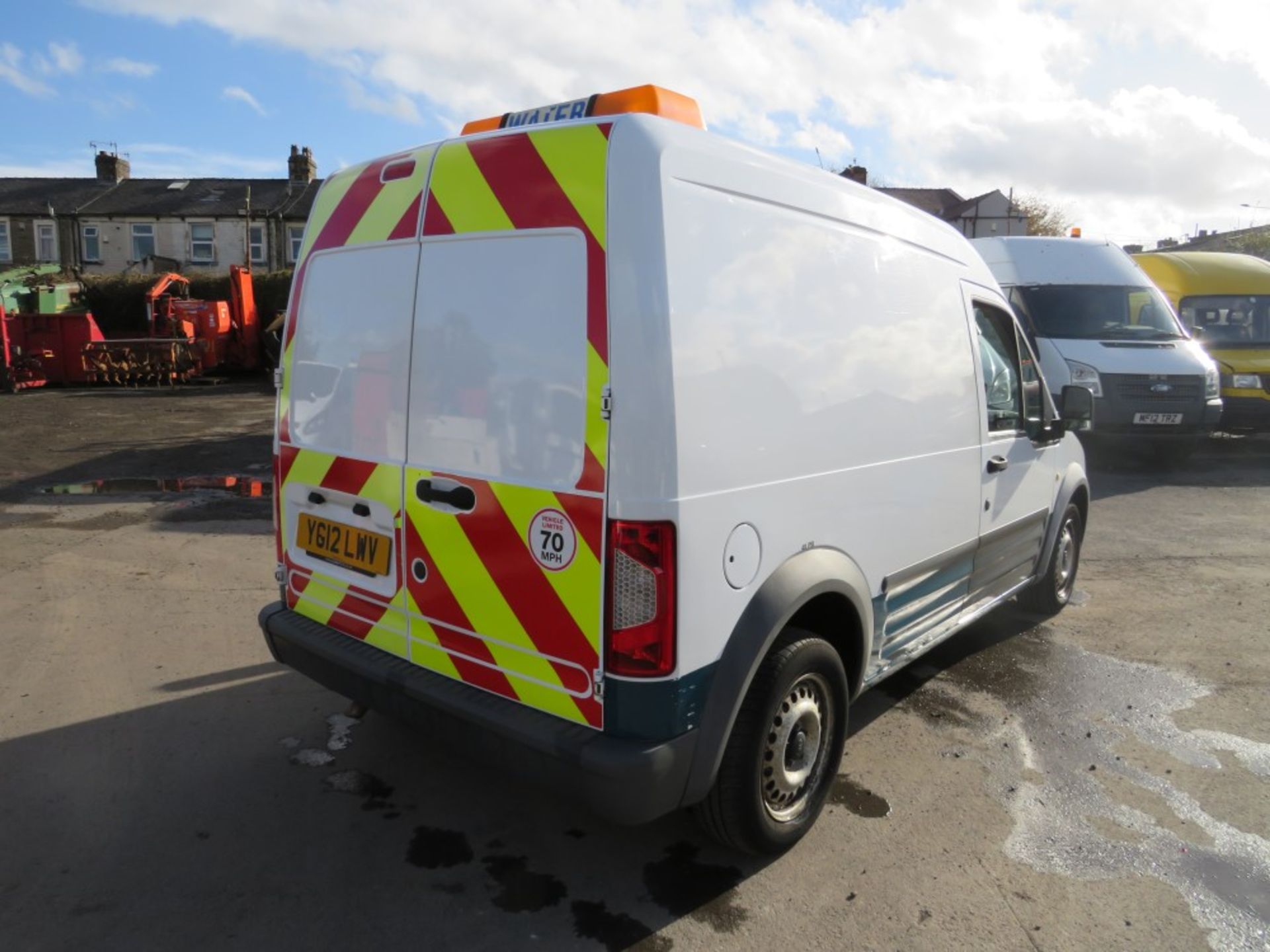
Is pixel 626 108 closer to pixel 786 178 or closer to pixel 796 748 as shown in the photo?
pixel 786 178

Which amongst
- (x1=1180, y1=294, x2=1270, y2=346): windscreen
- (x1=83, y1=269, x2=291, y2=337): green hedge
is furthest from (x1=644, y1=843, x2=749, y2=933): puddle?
(x1=83, y1=269, x2=291, y2=337): green hedge

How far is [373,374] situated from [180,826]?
178 centimetres

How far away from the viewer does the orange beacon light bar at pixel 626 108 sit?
9.46ft

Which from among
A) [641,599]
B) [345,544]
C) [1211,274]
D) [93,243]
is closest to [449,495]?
[345,544]

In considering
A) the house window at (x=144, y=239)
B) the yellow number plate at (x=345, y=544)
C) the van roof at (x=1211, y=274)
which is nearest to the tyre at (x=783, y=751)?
the yellow number plate at (x=345, y=544)

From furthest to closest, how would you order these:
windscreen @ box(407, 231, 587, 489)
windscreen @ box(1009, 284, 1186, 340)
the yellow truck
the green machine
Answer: the green machine < the yellow truck < windscreen @ box(1009, 284, 1186, 340) < windscreen @ box(407, 231, 587, 489)

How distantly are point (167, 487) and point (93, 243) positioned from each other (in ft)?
112

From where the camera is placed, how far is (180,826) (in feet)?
10.8

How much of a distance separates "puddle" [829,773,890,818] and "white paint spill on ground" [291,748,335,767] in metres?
2.08

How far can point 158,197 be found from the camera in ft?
125

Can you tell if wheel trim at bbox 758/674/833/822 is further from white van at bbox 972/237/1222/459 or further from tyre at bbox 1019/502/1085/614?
white van at bbox 972/237/1222/459

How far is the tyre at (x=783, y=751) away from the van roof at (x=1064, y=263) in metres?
10.2

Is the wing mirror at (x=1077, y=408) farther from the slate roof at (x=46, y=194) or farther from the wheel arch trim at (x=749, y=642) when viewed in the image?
the slate roof at (x=46, y=194)

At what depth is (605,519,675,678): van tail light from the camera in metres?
2.51
